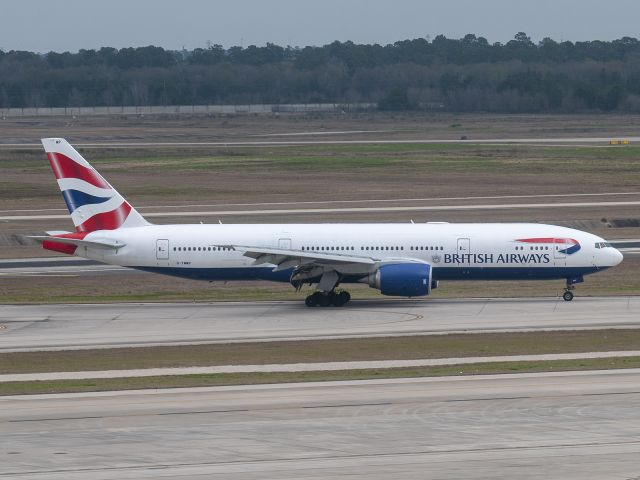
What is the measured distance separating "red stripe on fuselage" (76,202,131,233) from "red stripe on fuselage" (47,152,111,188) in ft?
4.05

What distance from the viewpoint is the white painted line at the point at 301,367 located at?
122ft

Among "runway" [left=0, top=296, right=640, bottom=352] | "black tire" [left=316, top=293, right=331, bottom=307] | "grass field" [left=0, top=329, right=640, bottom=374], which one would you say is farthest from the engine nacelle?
"grass field" [left=0, top=329, right=640, bottom=374]

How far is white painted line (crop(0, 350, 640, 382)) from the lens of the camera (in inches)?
1465

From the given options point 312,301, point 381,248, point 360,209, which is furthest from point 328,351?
point 360,209

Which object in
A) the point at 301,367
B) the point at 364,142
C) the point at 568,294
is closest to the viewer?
the point at 301,367

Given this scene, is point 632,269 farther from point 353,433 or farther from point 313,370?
point 353,433

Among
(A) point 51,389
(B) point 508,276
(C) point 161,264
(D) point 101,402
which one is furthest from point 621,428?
(C) point 161,264

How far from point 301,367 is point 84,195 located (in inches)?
798

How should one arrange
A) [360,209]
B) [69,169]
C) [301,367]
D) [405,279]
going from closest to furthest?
[301,367] < [405,279] < [69,169] < [360,209]

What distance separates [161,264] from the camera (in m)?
54.5

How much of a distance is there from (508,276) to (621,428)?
24.8 meters

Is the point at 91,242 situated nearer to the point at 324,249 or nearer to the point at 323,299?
the point at 324,249

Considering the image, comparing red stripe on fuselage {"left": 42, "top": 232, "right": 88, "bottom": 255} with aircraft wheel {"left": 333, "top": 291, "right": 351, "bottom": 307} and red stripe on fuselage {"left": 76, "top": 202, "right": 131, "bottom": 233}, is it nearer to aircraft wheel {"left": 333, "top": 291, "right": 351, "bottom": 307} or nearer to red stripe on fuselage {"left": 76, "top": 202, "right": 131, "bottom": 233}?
red stripe on fuselage {"left": 76, "top": 202, "right": 131, "bottom": 233}

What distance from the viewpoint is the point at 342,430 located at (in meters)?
28.9
